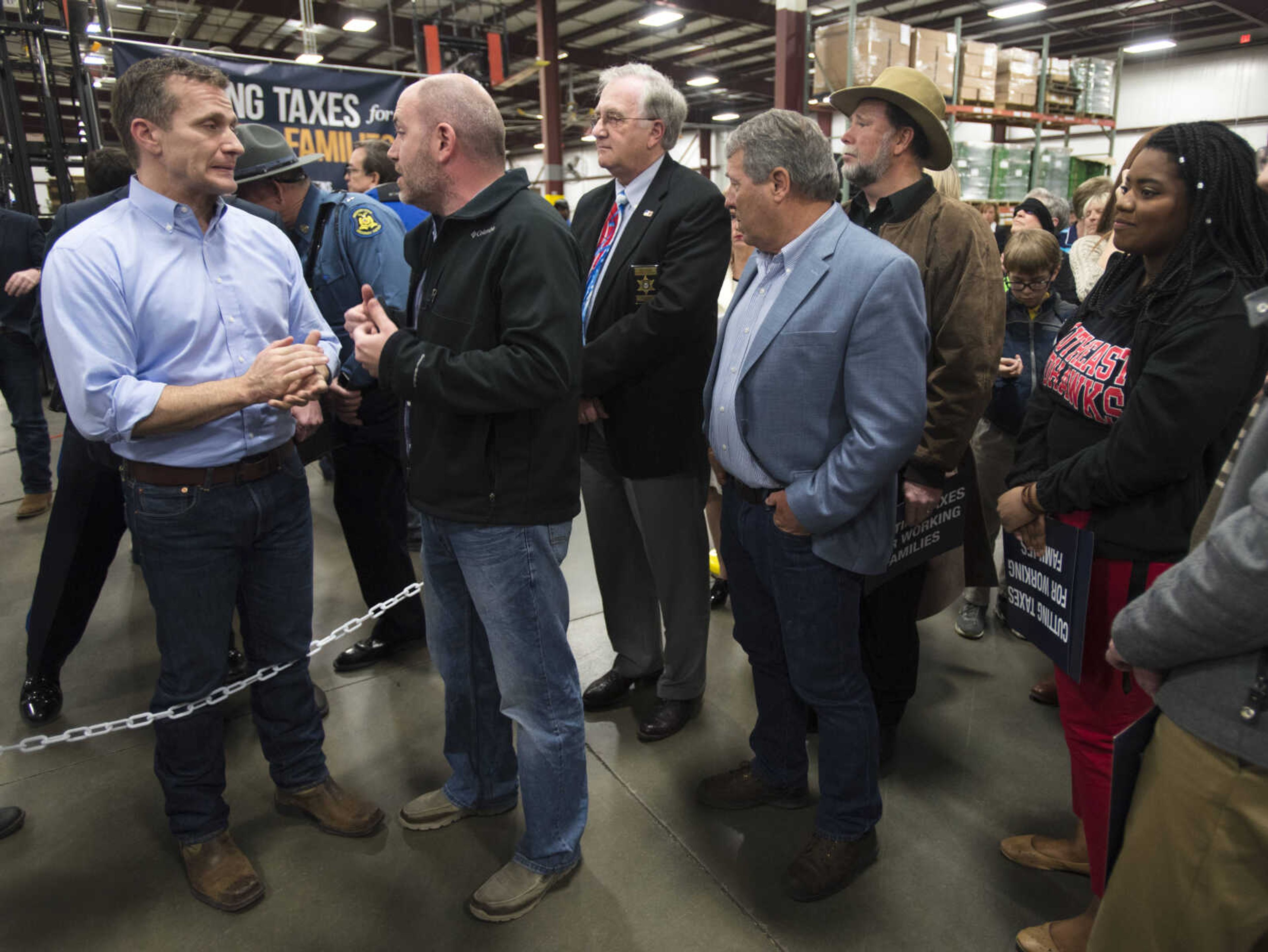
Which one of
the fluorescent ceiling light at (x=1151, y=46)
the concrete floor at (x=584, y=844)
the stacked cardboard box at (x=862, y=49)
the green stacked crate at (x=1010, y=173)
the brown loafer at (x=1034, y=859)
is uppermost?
the fluorescent ceiling light at (x=1151, y=46)

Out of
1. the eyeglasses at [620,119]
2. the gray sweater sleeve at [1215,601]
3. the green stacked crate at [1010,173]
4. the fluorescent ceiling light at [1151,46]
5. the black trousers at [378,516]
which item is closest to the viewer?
the gray sweater sleeve at [1215,601]

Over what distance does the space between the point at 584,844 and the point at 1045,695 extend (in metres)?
1.75

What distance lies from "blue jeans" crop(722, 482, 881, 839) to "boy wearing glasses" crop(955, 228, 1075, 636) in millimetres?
1221

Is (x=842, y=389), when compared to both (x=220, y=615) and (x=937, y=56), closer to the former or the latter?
(x=220, y=615)

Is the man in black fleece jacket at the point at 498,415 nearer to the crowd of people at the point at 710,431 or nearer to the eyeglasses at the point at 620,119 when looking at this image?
the crowd of people at the point at 710,431

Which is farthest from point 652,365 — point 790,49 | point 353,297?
point 790,49

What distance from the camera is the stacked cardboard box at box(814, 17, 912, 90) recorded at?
5.76m

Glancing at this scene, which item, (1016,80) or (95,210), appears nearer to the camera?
(95,210)

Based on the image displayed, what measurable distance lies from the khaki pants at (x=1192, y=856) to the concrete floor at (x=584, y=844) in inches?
33.5

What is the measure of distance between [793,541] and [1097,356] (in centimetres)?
78

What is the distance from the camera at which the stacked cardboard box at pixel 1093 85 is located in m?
8.16

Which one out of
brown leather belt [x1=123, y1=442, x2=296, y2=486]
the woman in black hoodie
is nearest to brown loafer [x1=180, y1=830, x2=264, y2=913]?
brown leather belt [x1=123, y1=442, x2=296, y2=486]

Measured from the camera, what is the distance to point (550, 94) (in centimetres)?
1165

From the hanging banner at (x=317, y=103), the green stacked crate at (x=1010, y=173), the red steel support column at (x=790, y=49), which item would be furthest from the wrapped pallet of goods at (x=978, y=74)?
the hanging banner at (x=317, y=103)
